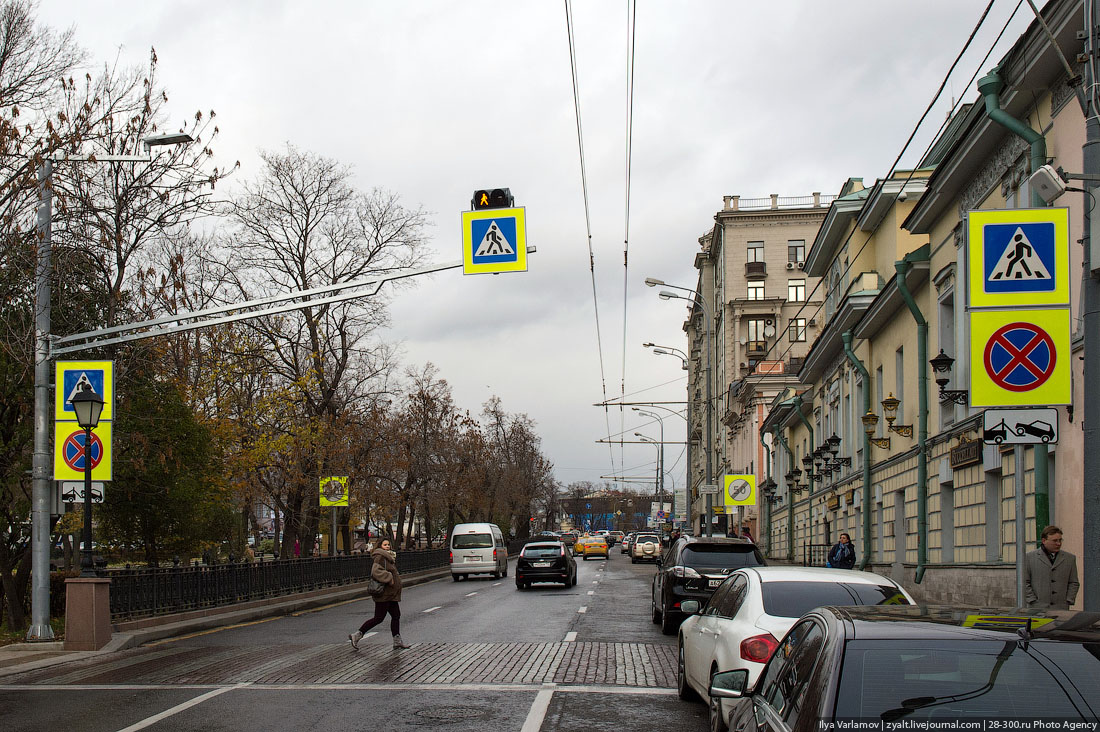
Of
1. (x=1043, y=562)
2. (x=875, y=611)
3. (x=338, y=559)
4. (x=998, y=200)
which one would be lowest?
(x=338, y=559)

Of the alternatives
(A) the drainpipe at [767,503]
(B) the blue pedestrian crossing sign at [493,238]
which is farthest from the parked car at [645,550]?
(B) the blue pedestrian crossing sign at [493,238]

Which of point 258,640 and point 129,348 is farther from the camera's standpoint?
point 129,348

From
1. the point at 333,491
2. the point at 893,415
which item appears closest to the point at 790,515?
the point at 893,415

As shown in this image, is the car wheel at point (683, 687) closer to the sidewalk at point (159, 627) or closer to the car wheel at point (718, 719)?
the car wheel at point (718, 719)

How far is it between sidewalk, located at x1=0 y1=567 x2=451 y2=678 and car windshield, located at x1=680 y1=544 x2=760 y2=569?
8.41 metres

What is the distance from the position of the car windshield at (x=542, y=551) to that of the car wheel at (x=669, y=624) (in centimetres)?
1518

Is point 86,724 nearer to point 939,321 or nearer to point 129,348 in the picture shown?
point 129,348

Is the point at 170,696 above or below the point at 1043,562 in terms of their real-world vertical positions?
below

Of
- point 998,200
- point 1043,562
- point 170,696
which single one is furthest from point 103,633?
point 998,200

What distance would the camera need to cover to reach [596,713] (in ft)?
32.1

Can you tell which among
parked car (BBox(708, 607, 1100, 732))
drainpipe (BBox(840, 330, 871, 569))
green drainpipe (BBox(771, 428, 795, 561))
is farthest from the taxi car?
parked car (BBox(708, 607, 1100, 732))

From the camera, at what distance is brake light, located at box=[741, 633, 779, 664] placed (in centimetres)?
777

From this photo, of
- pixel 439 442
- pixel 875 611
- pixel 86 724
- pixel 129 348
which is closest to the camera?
pixel 875 611

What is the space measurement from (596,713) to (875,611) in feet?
18.8
